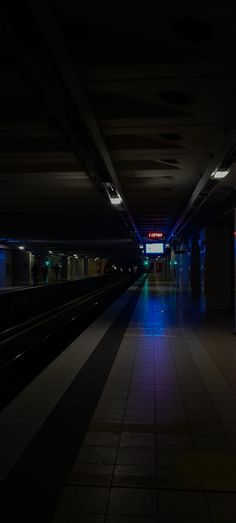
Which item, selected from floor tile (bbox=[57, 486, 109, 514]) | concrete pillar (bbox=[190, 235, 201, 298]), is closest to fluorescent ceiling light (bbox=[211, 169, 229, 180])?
floor tile (bbox=[57, 486, 109, 514])

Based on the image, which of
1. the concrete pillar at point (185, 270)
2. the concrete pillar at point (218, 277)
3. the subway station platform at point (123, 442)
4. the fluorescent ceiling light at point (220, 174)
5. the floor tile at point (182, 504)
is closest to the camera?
the floor tile at point (182, 504)

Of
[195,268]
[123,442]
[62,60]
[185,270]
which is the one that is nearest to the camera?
[123,442]

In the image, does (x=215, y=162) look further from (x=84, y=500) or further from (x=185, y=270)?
(x=185, y=270)

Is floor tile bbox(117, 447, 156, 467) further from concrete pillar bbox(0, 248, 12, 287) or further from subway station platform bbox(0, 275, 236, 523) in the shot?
concrete pillar bbox(0, 248, 12, 287)

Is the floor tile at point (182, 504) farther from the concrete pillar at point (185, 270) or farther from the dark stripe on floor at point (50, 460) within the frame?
the concrete pillar at point (185, 270)

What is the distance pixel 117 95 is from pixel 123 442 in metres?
3.81

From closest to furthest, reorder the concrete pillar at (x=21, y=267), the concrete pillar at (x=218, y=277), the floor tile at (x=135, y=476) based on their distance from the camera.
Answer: the floor tile at (x=135, y=476), the concrete pillar at (x=218, y=277), the concrete pillar at (x=21, y=267)

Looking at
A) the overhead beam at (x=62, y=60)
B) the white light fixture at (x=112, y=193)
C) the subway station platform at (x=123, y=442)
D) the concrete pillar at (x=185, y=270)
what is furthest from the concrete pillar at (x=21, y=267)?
the overhead beam at (x=62, y=60)

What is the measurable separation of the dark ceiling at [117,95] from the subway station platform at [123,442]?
3331 mm

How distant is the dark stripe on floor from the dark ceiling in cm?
331

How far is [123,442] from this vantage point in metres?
4.24

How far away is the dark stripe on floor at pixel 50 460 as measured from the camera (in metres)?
3.05

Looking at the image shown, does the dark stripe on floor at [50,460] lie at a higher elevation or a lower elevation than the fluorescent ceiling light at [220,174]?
lower

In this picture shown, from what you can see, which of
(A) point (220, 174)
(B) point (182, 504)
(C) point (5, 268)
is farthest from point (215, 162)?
(C) point (5, 268)
